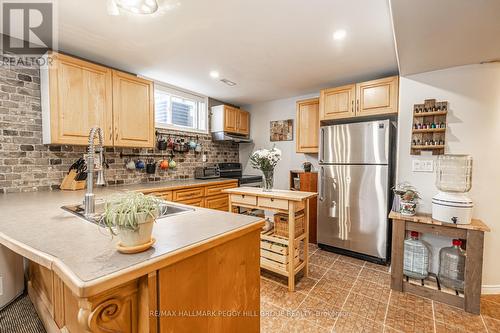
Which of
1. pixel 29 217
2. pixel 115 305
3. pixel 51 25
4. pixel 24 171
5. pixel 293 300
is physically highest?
pixel 51 25

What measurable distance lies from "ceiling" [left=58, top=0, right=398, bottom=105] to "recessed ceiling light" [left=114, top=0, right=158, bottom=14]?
0.09 metres

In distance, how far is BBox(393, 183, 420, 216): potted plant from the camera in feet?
7.18

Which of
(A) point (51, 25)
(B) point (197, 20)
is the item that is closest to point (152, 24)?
(B) point (197, 20)

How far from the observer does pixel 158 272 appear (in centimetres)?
79

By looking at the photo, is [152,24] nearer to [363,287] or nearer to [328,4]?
[328,4]

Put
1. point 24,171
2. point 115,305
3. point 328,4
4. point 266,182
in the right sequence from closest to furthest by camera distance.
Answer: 1. point 115,305
2. point 328,4
3. point 24,171
4. point 266,182

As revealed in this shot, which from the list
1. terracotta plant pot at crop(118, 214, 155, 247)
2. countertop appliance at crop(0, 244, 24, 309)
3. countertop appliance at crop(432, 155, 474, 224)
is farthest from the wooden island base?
countertop appliance at crop(432, 155, 474, 224)

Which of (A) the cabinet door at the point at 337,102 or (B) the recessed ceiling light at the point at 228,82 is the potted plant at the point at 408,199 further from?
(B) the recessed ceiling light at the point at 228,82

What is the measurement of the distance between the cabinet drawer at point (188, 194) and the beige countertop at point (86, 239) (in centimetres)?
154

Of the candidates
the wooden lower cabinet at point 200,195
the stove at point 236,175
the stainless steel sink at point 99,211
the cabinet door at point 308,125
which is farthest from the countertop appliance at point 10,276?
the cabinet door at point 308,125

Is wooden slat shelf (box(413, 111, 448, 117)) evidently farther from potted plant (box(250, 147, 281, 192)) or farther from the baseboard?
the baseboard

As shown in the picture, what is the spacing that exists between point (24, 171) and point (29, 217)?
4.48 feet

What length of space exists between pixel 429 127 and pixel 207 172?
3.13 metres

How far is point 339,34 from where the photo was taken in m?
2.08
